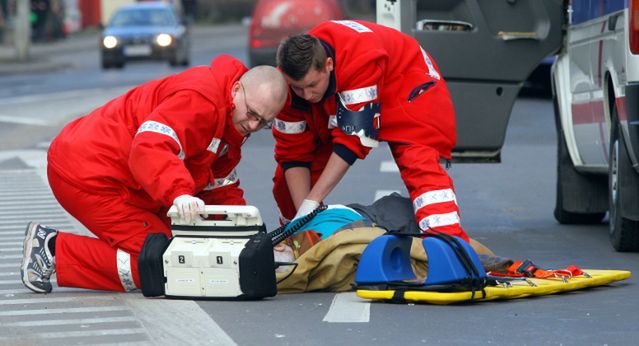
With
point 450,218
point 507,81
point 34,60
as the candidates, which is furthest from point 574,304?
point 34,60

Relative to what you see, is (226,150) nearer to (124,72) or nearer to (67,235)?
(67,235)

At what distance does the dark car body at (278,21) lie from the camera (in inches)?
942

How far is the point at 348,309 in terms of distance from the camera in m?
6.75

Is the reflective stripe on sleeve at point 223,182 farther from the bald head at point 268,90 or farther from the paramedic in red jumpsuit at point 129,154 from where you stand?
the bald head at point 268,90

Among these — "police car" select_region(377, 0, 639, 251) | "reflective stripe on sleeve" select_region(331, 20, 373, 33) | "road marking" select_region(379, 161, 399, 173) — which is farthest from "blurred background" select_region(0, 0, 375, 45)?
"reflective stripe on sleeve" select_region(331, 20, 373, 33)

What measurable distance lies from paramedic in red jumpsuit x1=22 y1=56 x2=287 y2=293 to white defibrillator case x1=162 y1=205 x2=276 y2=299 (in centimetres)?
25

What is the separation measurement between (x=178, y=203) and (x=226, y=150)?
0.83 metres

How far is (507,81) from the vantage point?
9.89m

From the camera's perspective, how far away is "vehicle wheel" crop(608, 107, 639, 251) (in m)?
8.66

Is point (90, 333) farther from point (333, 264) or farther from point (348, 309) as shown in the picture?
Result: point (333, 264)

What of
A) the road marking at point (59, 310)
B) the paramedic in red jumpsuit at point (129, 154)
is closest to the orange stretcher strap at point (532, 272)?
the paramedic in red jumpsuit at point (129, 154)

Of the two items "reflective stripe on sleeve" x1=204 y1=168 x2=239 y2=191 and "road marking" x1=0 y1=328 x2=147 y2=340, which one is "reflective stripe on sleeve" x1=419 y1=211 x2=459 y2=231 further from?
"road marking" x1=0 y1=328 x2=147 y2=340

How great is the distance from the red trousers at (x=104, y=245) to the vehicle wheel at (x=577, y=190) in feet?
12.5

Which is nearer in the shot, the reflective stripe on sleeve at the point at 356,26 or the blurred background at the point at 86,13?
the reflective stripe on sleeve at the point at 356,26
